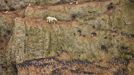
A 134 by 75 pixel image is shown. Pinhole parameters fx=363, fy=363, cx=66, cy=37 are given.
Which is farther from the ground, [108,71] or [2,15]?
[2,15]

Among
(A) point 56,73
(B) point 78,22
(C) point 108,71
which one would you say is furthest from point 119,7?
(A) point 56,73

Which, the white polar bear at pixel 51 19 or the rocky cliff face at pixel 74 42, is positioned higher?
the white polar bear at pixel 51 19

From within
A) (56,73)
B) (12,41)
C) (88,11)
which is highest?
(88,11)

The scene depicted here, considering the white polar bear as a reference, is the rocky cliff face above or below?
below

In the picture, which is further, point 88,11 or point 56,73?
point 88,11

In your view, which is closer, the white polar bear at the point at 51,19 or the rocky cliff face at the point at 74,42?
the rocky cliff face at the point at 74,42

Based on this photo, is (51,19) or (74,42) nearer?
(74,42)

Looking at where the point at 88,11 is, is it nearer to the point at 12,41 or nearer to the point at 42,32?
the point at 42,32

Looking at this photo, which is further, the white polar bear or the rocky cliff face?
the white polar bear
